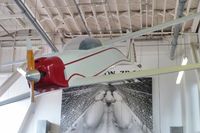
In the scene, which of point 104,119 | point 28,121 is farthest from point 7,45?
point 104,119

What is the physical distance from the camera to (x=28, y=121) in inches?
416

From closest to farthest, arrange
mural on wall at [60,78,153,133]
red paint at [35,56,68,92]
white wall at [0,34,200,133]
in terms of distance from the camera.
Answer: red paint at [35,56,68,92] → white wall at [0,34,200,133] → mural on wall at [60,78,153,133]

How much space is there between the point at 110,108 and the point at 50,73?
18.9 ft

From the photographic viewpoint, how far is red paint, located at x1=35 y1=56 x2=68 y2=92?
473 cm

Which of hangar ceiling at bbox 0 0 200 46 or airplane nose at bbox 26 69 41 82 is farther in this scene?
hangar ceiling at bbox 0 0 200 46

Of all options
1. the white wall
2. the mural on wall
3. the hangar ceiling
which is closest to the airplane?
the hangar ceiling

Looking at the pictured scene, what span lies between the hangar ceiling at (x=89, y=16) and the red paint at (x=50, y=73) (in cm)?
383

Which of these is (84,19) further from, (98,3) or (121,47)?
(121,47)

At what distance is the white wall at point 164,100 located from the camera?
9711mm

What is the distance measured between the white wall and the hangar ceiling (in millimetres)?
729

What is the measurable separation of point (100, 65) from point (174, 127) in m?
4.20

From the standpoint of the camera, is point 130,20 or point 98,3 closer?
point 98,3

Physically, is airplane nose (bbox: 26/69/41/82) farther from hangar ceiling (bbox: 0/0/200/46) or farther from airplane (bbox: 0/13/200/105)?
hangar ceiling (bbox: 0/0/200/46)

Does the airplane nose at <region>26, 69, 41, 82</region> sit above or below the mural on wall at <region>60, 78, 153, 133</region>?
below
